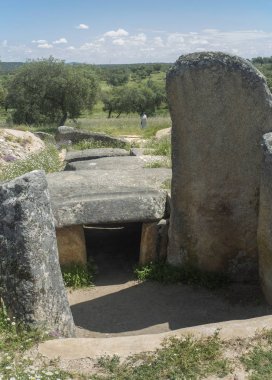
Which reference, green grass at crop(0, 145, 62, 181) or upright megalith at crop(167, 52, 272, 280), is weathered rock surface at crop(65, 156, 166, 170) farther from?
upright megalith at crop(167, 52, 272, 280)

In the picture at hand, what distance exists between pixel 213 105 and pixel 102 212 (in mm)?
2306

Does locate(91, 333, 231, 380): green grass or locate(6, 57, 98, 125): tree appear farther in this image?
locate(6, 57, 98, 125): tree

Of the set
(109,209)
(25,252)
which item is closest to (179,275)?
(109,209)

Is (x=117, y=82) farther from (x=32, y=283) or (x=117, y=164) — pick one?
(x=32, y=283)

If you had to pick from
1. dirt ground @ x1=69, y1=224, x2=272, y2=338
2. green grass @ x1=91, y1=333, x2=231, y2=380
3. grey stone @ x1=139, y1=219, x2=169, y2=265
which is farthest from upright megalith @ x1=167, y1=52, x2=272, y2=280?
green grass @ x1=91, y1=333, x2=231, y2=380

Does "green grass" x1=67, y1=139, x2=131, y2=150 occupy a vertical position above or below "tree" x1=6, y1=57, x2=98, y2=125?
below

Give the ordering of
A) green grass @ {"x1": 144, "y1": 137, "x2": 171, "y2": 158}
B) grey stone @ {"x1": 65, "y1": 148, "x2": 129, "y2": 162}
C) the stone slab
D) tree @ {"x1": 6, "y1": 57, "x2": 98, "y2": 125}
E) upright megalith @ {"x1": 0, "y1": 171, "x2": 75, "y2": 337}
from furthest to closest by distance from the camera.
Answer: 1. tree @ {"x1": 6, "y1": 57, "x2": 98, "y2": 125}
2. green grass @ {"x1": 144, "y1": 137, "x2": 171, "y2": 158}
3. grey stone @ {"x1": 65, "y1": 148, "x2": 129, "y2": 162}
4. upright megalith @ {"x1": 0, "y1": 171, "x2": 75, "y2": 337}
5. the stone slab

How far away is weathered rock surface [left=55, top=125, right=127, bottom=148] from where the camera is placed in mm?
18781

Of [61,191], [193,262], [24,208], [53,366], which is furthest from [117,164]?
[53,366]

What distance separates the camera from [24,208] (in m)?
5.11

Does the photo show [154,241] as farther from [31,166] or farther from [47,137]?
[47,137]

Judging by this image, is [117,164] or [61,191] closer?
[61,191]

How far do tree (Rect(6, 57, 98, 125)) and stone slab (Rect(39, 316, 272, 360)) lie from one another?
34.6 meters

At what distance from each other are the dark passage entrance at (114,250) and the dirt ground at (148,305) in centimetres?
2
